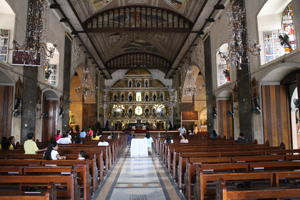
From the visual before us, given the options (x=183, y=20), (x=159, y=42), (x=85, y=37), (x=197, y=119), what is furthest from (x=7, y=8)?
(x=197, y=119)

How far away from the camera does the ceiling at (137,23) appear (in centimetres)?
1261

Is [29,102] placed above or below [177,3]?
below

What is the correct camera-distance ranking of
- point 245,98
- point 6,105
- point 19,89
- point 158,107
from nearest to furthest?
point 6,105, point 19,89, point 245,98, point 158,107

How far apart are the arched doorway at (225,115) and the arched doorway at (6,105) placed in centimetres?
988

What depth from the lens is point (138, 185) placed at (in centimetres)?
533

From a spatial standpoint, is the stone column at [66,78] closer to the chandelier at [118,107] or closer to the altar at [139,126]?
the altar at [139,126]

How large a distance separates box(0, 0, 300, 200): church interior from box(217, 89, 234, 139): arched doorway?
6cm

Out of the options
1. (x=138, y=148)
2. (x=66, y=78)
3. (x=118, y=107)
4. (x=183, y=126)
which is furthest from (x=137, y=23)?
(x=118, y=107)

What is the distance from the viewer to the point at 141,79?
2878 cm

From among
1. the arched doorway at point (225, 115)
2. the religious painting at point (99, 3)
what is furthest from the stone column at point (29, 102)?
the arched doorway at point (225, 115)

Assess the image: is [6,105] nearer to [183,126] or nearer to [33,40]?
[33,40]

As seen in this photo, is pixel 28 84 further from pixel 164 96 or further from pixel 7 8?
pixel 164 96

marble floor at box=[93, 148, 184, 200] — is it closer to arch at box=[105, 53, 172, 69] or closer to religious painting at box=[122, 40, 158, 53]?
religious painting at box=[122, 40, 158, 53]

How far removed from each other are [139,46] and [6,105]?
1710 cm
